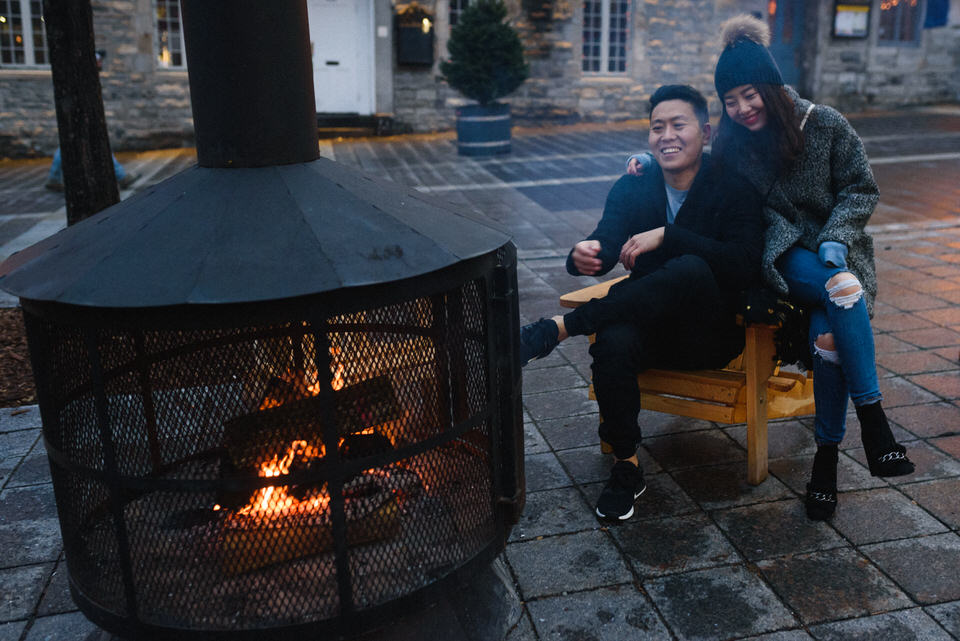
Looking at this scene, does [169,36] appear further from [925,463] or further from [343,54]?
[925,463]

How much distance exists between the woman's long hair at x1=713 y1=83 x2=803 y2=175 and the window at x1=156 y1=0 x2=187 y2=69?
12398 millimetres

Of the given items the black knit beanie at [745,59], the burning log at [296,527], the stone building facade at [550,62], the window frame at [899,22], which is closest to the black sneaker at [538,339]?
the burning log at [296,527]

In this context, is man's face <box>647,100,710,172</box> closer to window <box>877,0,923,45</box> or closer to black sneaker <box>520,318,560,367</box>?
black sneaker <box>520,318,560,367</box>

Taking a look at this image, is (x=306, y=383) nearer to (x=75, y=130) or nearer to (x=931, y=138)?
(x=75, y=130)

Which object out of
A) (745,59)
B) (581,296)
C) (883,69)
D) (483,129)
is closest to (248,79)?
(581,296)

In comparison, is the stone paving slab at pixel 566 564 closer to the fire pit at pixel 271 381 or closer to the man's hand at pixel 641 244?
the fire pit at pixel 271 381

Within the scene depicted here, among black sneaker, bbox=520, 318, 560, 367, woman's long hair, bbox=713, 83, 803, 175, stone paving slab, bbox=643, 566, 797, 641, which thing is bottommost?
stone paving slab, bbox=643, 566, 797, 641

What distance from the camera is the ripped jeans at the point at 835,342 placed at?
9.46ft

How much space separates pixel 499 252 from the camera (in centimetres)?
238

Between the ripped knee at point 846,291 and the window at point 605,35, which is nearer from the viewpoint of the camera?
the ripped knee at point 846,291

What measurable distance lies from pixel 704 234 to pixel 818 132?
0.53 m

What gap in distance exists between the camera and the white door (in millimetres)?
14461

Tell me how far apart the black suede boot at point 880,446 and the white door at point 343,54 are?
13.0 meters

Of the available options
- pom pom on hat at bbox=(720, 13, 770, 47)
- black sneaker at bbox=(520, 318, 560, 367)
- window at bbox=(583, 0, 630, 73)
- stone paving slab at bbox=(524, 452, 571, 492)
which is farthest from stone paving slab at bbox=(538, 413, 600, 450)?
window at bbox=(583, 0, 630, 73)
